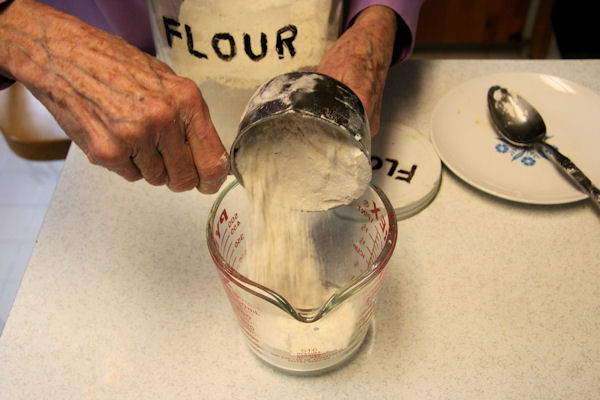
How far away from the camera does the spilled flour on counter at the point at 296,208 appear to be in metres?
0.48

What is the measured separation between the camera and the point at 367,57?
660 mm

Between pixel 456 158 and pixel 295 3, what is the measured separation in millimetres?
360

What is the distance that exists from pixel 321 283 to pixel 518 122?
0.44 meters

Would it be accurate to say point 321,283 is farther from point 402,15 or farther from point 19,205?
point 19,205

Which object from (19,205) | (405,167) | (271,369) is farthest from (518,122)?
(19,205)

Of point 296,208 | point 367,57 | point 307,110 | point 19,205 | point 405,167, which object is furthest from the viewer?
point 19,205

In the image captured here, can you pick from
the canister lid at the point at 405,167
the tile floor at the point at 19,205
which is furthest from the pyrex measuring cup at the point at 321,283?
the tile floor at the point at 19,205

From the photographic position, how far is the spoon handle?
695 mm

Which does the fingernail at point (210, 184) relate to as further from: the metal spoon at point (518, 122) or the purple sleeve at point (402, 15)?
the metal spoon at point (518, 122)

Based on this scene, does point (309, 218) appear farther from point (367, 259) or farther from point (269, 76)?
point (269, 76)

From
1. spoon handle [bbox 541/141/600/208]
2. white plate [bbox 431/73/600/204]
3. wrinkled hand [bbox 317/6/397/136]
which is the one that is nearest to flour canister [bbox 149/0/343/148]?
wrinkled hand [bbox 317/6/397/136]

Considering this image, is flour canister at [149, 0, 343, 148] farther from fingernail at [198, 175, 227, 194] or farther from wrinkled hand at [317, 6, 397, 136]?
fingernail at [198, 175, 227, 194]

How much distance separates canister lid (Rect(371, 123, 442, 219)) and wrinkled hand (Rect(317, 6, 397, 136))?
0.11m

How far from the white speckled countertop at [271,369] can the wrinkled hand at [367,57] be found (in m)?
0.20
